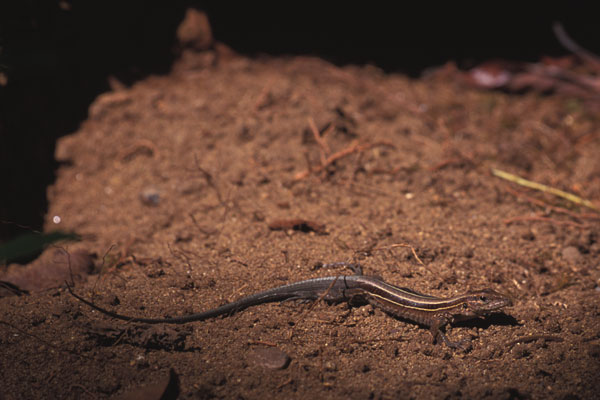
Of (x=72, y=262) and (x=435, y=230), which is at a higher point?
(x=435, y=230)

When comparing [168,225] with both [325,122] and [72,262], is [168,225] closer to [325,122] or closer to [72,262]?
[72,262]

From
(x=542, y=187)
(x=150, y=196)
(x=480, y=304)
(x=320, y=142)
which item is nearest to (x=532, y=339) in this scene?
(x=480, y=304)

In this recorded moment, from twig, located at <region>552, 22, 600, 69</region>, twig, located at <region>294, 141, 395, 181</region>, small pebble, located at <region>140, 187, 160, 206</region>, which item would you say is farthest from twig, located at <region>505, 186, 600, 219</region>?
small pebble, located at <region>140, 187, 160, 206</region>

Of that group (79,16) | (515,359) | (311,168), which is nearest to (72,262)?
(311,168)

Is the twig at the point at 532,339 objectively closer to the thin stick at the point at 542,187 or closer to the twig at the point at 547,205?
the twig at the point at 547,205

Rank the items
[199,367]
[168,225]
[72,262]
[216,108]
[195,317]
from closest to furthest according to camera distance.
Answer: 1. [199,367]
2. [195,317]
3. [72,262]
4. [168,225]
5. [216,108]

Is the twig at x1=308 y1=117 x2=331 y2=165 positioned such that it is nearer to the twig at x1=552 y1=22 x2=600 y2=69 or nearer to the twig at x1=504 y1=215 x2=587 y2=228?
the twig at x1=504 y1=215 x2=587 y2=228

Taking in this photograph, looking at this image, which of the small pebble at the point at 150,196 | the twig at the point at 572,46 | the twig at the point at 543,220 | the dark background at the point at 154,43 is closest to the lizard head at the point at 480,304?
the twig at the point at 543,220
